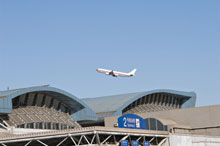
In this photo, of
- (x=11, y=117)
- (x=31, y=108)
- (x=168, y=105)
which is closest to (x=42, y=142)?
(x=11, y=117)

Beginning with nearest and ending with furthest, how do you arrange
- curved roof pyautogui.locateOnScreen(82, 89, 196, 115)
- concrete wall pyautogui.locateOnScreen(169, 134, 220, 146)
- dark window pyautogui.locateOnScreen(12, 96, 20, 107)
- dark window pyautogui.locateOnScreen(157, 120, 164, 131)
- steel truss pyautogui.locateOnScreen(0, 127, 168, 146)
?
steel truss pyautogui.locateOnScreen(0, 127, 168, 146) → concrete wall pyautogui.locateOnScreen(169, 134, 220, 146) → dark window pyautogui.locateOnScreen(157, 120, 164, 131) → dark window pyautogui.locateOnScreen(12, 96, 20, 107) → curved roof pyautogui.locateOnScreen(82, 89, 196, 115)

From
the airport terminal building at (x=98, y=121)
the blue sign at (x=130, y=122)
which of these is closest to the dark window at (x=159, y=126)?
the airport terminal building at (x=98, y=121)

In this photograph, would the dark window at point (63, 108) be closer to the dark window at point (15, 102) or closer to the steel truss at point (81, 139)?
the dark window at point (15, 102)

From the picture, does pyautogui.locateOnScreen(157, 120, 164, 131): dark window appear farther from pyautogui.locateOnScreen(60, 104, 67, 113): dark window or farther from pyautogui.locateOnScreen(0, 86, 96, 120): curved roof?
pyautogui.locateOnScreen(60, 104, 67, 113): dark window

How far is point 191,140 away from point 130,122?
500 inches

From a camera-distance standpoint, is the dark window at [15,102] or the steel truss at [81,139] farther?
the dark window at [15,102]

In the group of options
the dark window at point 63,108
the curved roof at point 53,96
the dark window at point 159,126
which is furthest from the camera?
the dark window at point 63,108

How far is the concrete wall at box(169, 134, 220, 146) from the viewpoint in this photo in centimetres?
6762

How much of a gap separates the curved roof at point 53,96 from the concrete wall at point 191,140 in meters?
24.7

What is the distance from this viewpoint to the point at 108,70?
400ft

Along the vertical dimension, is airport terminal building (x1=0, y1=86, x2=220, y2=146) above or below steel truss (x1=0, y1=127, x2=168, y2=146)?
above

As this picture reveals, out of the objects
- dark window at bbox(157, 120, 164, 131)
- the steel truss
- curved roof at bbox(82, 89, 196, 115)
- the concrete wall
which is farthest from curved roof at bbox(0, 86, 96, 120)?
the concrete wall

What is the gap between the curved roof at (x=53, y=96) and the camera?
70.7 meters

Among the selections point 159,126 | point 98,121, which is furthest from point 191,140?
point 98,121
